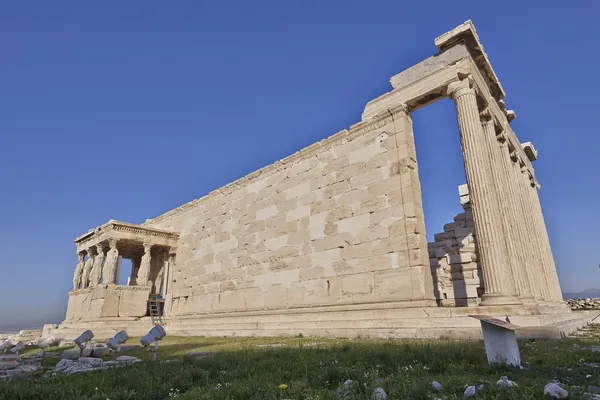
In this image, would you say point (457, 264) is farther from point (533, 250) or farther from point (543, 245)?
point (543, 245)

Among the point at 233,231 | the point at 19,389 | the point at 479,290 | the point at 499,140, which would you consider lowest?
the point at 19,389

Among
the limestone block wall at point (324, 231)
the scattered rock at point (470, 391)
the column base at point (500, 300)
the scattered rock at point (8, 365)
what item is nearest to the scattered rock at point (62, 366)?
the scattered rock at point (8, 365)

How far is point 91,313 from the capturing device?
19219mm

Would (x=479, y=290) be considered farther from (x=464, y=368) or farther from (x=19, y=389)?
(x=19, y=389)

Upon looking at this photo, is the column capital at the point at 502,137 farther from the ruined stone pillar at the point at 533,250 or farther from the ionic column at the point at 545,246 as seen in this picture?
the ionic column at the point at 545,246

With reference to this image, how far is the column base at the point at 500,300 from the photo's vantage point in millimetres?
9594

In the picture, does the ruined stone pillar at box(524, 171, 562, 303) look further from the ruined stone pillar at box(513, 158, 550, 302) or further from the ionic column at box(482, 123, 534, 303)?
the ionic column at box(482, 123, 534, 303)

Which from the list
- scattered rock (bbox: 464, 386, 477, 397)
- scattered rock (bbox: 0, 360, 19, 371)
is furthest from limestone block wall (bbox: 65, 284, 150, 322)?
scattered rock (bbox: 464, 386, 477, 397)

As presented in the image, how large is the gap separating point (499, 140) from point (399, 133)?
6.15m

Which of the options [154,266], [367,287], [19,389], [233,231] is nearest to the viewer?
[19,389]

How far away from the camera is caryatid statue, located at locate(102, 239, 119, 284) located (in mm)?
19500

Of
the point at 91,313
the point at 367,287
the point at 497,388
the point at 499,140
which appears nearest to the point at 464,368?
the point at 497,388

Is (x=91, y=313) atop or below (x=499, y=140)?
below

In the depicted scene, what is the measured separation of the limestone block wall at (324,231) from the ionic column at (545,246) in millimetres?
9683
